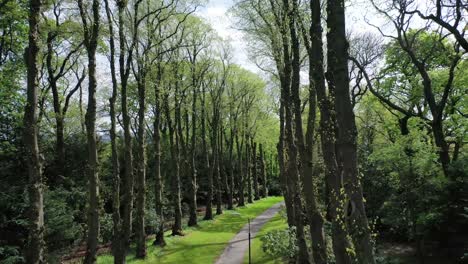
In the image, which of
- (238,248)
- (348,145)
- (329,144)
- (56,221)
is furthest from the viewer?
(238,248)

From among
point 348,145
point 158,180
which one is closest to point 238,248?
point 158,180

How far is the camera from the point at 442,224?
15.6 meters

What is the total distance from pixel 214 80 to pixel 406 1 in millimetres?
21120

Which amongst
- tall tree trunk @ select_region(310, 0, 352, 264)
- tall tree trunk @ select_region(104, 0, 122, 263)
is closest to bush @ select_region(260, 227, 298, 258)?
tall tree trunk @ select_region(104, 0, 122, 263)

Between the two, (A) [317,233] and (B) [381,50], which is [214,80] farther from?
(A) [317,233]

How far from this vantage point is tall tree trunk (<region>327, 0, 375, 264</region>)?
470 centimetres

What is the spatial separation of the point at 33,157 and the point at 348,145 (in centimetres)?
690

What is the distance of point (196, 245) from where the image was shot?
19.9m

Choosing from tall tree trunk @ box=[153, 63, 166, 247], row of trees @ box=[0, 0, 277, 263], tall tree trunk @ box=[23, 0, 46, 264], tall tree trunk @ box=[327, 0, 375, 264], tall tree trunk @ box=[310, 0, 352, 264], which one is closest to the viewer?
tall tree trunk @ box=[327, 0, 375, 264]

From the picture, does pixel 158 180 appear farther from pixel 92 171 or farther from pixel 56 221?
pixel 92 171

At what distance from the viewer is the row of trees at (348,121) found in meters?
5.10

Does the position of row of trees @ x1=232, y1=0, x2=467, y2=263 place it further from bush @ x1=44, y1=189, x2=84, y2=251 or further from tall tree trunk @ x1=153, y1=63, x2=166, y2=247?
bush @ x1=44, y1=189, x2=84, y2=251

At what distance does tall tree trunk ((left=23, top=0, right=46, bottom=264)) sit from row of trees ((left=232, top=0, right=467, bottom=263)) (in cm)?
617

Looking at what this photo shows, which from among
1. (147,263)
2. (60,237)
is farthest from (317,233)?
(60,237)
